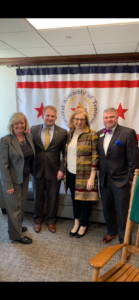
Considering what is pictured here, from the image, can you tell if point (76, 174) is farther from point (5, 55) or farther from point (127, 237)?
point (5, 55)

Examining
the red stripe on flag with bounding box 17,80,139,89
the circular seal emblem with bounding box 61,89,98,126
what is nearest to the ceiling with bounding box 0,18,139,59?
the red stripe on flag with bounding box 17,80,139,89

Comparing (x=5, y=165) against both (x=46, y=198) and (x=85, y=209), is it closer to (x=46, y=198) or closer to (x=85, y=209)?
(x=46, y=198)

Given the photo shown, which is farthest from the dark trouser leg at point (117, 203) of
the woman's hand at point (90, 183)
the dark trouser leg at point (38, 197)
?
the dark trouser leg at point (38, 197)

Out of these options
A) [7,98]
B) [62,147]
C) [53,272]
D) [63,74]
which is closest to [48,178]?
[62,147]

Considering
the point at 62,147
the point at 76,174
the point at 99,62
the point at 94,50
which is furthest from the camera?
the point at 99,62

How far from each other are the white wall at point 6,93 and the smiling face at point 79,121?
Answer: 217 centimetres

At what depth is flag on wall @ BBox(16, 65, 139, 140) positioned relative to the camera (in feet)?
10.5

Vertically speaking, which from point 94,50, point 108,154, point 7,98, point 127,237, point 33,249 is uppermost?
point 94,50

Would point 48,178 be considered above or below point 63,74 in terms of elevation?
below

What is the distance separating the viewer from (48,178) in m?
2.41

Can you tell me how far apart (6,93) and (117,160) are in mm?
2795

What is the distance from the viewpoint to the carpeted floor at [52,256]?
72.0 inches

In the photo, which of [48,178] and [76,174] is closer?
[76,174]

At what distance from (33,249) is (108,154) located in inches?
53.5
